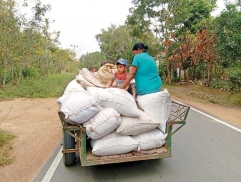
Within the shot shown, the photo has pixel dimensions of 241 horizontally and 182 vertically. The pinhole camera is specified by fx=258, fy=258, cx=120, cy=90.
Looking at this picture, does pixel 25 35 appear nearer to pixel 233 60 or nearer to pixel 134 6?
pixel 134 6

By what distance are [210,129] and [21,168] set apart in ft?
15.7

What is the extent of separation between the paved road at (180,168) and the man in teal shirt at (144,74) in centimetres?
126

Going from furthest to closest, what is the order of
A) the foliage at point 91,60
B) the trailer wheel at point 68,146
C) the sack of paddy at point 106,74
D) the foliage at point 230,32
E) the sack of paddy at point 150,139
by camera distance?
the foliage at point 91,60 < the foliage at point 230,32 < the sack of paddy at point 106,74 < the trailer wheel at point 68,146 < the sack of paddy at point 150,139

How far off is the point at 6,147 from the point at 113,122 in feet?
10.5

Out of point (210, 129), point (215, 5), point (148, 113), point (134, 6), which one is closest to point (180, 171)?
point (148, 113)

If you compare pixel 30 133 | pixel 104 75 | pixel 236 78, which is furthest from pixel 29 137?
pixel 236 78

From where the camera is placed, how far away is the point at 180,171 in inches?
159

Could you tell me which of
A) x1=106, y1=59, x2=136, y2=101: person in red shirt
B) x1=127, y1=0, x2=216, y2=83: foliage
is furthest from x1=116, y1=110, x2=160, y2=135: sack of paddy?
x1=127, y1=0, x2=216, y2=83: foliage

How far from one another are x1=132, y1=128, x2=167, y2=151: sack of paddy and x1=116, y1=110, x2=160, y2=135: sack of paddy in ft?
0.26

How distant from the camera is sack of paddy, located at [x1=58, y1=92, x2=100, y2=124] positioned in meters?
3.46

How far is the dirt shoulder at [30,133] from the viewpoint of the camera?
438cm

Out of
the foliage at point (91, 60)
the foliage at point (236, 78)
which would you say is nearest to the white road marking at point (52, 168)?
the foliage at point (236, 78)

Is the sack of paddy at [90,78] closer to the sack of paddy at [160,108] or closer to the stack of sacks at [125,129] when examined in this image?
the stack of sacks at [125,129]

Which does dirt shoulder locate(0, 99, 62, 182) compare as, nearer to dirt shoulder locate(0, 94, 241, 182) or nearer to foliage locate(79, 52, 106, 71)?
dirt shoulder locate(0, 94, 241, 182)
